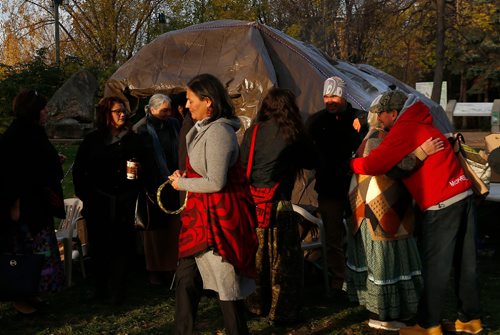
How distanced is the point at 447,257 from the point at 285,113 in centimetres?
155

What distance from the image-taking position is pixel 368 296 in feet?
16.5

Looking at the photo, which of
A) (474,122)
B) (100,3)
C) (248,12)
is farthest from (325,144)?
(474,122)

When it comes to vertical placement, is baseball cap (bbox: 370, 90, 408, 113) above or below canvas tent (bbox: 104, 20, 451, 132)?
below

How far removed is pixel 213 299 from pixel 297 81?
347 centimetres

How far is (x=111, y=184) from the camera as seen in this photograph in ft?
19.8

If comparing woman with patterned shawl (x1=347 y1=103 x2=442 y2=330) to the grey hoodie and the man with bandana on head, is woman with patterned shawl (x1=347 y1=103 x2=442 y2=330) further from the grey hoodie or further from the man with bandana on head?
the grey hoodie

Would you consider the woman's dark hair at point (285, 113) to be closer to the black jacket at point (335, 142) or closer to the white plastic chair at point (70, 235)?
→ the black jacket at point (335, 142)

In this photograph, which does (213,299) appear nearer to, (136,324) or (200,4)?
(136,324)

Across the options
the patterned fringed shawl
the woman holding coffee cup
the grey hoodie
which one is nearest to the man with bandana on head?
the patterned fringed shawl

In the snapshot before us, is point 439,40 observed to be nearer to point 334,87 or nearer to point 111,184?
point 334,87

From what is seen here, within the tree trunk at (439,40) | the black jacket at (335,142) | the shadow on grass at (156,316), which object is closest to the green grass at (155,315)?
the shadow on grass at (156,316)

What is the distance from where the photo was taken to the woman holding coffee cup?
19.7 feet

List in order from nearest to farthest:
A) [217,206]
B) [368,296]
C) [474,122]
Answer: [217,206], [368,296], [474,122]

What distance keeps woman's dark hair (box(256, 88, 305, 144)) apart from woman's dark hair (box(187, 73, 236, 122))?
109 centimetres
